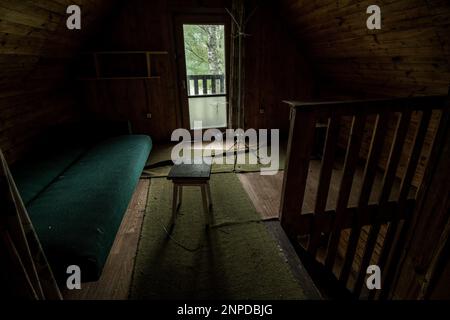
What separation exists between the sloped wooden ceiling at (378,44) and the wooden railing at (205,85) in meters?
1.48

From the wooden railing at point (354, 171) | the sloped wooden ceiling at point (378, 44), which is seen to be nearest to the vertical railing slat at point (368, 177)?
the wooden railing at point (354, 171)

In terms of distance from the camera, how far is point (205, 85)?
4.20m

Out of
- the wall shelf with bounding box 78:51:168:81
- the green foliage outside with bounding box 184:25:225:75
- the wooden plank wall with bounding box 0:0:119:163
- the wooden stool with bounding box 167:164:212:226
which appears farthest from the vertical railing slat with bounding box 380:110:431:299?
the wall shelf with bounding box 78:51:168:81

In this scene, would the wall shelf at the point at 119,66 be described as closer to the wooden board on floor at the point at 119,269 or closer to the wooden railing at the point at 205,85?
the wooden railing at the point at 205,85

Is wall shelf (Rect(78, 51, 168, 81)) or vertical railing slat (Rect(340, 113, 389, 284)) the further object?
wall shelf (Rect(78, 51, 168, 81))

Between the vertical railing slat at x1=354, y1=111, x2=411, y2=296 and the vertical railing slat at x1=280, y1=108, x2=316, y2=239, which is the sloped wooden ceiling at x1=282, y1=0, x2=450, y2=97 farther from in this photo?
the vertical railing slat at x1=280, y1=108, x2=316, y2=239

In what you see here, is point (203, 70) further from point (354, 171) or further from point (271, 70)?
point (354, 171)

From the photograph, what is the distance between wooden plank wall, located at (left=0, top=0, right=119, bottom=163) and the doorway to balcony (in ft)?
3.97

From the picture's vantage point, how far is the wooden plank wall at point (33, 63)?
1945 millimetres

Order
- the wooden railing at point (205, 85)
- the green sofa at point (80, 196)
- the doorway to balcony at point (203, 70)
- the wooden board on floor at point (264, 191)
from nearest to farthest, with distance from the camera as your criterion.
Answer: the green sofa at point (80, 196)
the wooden board on floor at point (264, 191)
the doorway to balcony at point (203, 70)
the wooden railing at point (205, 85)

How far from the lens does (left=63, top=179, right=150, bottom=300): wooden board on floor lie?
1503mm

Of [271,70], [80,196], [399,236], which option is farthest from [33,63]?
[399,236]
